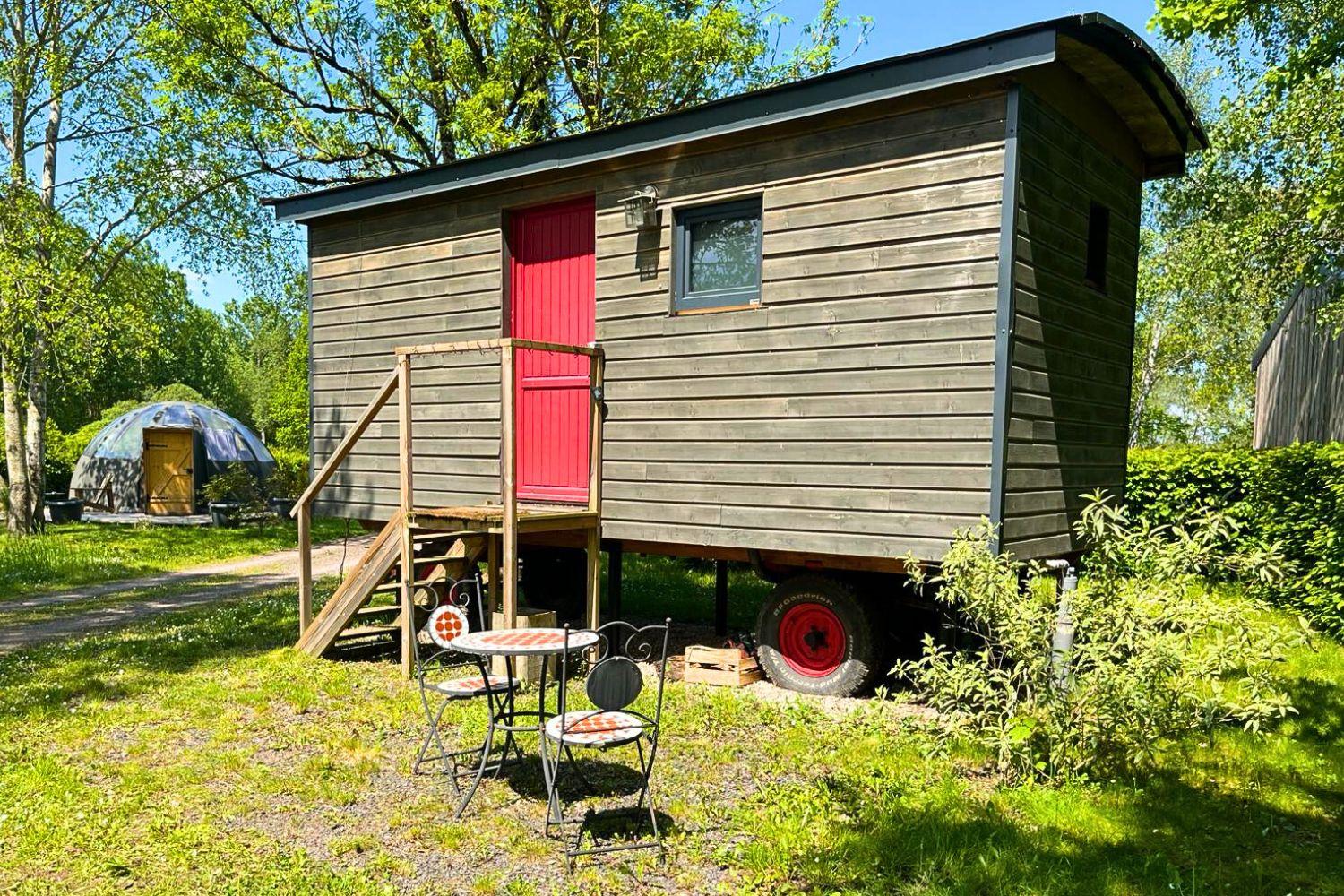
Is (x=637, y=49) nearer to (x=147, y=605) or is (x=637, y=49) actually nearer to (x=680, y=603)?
(x=680, y=603)

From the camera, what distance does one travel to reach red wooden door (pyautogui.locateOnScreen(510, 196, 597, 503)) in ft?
26.2

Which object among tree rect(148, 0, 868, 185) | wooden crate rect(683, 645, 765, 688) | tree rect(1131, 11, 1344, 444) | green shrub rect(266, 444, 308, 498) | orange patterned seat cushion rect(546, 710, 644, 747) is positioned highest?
tree rect(148, 0, 868, 185)

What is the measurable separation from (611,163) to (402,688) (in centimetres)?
463

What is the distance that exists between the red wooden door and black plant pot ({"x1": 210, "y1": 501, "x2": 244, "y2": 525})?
571 inches

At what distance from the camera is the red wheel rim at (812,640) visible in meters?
6.82

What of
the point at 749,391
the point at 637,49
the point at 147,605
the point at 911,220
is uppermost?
the point at 637,49

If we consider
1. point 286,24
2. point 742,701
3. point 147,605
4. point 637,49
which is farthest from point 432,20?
point 742,701

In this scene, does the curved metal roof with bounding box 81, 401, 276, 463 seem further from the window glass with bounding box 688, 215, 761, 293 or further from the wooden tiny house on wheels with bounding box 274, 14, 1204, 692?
the window glass with bounding box 688, 215, 761, 293

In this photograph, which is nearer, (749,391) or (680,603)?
(749,391)

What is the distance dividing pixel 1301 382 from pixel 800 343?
15.2 metres

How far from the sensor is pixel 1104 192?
23.7ft

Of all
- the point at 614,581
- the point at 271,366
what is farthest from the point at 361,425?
the point at 271,366

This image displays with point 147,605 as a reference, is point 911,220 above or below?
above

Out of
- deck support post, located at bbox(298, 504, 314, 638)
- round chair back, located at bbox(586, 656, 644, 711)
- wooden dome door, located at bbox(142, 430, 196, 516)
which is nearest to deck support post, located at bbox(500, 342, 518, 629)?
round chair back, located at bbox(586, 656, 644, 711)
